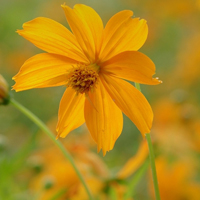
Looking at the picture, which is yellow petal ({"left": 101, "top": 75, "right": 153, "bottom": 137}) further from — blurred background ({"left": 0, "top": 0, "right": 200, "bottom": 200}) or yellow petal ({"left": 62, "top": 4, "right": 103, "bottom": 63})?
blurred background ({"left": 0, "top": 0, "right": 200, "bottom": 200})

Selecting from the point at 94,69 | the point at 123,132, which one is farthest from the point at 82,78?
the point at 123,132

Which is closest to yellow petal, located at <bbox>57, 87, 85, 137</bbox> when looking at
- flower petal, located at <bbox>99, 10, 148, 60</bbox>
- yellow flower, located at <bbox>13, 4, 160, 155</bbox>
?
yellow flower, located at <bbox>13, 4, 160, 155</bbox>

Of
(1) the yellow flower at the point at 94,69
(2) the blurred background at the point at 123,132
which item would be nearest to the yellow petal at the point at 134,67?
(1) the yellow flower at the point at 94,69

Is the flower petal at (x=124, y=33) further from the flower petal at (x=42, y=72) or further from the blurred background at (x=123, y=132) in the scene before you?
the blurred background at (x=123, y=132)

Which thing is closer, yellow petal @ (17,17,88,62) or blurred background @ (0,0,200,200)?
yellow petal @ (17,17,88,62)

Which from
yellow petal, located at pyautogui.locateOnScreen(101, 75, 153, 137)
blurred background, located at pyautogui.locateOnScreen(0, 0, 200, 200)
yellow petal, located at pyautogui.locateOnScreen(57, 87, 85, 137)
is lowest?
blurred background, located at pyautogui.locateOnScreen(0, 0, 200, 200)

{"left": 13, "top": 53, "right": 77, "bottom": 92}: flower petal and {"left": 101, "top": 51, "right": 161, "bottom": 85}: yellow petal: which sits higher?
{"left": 101, "top": 51, "right": 161, "bottom": 85}: yellow petal
